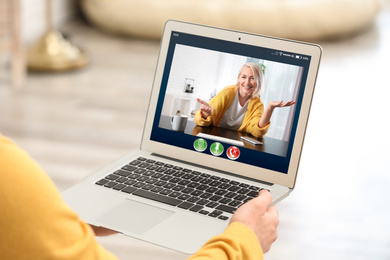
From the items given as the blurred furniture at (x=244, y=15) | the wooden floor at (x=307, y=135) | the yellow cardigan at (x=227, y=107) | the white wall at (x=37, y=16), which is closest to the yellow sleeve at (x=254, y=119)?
the yellow cardigan at (x=227, y=107)

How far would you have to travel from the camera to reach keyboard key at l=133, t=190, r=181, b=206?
104cm

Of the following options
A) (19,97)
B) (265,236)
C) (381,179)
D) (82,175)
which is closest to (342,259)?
(381,179)

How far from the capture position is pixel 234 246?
83 centimetres

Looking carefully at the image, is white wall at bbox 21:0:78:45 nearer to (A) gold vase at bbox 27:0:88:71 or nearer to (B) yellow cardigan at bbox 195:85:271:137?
(A) gold vase at bbox 27:0:88:71

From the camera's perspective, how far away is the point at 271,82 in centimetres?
111

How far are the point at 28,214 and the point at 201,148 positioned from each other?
59 centimetres

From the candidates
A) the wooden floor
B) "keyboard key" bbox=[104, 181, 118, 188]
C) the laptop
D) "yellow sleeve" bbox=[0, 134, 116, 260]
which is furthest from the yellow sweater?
the wooden floor

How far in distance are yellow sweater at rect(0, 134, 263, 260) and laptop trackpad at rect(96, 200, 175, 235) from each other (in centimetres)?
28

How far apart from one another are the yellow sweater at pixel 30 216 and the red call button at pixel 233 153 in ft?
1.73

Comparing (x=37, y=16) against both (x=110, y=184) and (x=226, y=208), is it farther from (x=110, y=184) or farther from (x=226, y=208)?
(x=226, y=208)

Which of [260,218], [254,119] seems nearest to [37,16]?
[254,119]

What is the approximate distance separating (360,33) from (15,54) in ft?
8.45

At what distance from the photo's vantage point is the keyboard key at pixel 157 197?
104cm

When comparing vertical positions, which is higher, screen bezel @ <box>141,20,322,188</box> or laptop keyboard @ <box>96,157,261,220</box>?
screen bezel @ <box>141,20,322,188</box>
